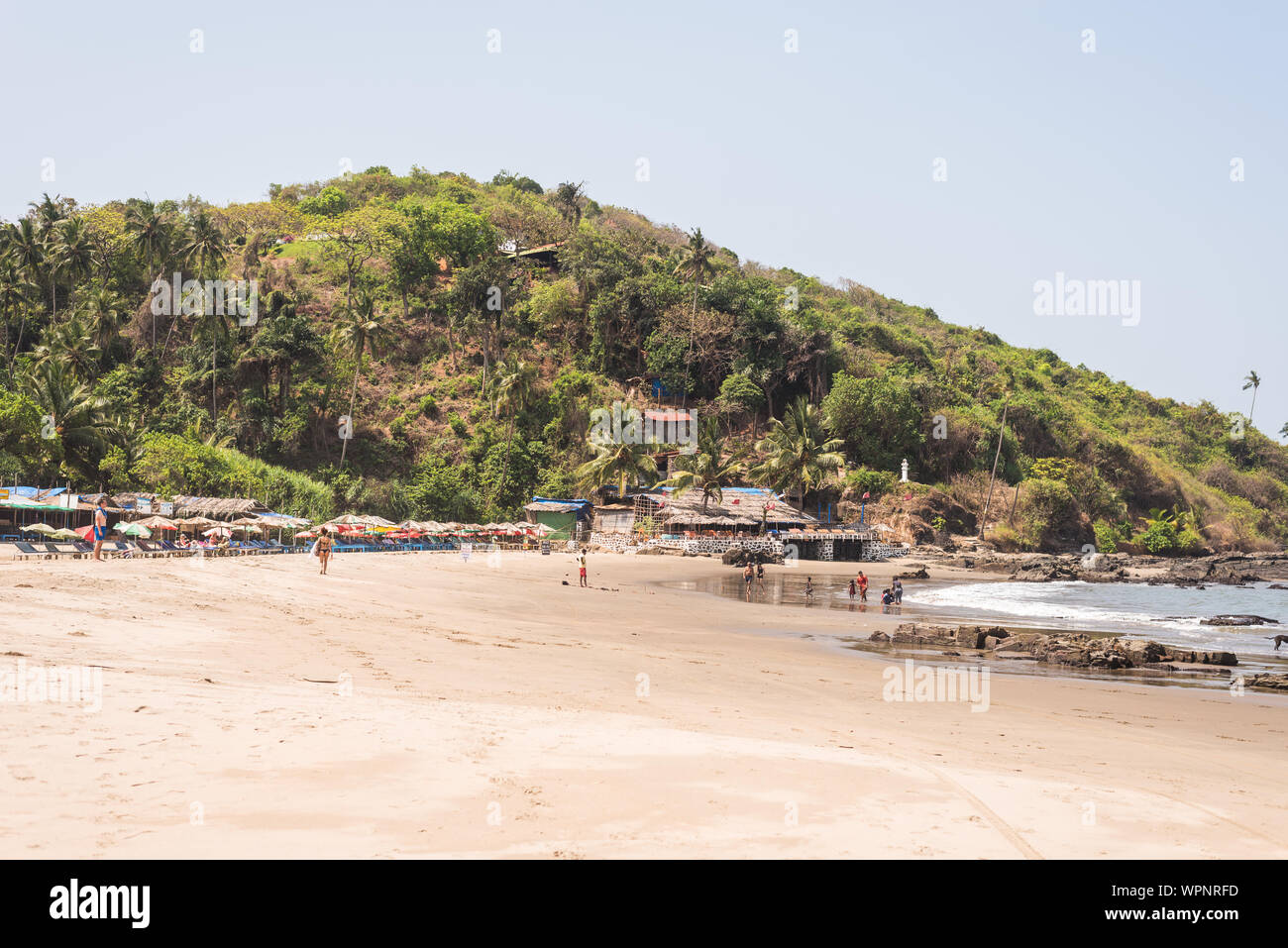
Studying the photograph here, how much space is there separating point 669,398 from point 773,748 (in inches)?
2554

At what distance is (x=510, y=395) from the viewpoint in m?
61.9

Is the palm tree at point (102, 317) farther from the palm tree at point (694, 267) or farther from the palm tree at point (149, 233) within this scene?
the palm tree at point (694, 267)

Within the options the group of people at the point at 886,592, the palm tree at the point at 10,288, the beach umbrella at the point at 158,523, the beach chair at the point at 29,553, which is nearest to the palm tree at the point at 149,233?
the palm tree at the point at 10,288

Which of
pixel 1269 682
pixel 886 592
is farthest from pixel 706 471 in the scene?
pixel 1269 682

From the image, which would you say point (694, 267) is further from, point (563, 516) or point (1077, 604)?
point (1077, 604)

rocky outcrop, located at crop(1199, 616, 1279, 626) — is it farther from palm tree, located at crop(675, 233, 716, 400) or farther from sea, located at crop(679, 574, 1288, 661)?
palm tree, located at crop(675, 233, 716, 400)

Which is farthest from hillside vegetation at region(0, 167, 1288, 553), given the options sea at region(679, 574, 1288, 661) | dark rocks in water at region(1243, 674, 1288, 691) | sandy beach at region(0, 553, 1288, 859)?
dark rocks in water at region(1243, 674, 1288, 691)

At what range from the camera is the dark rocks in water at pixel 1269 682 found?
14833 mm

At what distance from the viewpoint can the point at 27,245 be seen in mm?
61375

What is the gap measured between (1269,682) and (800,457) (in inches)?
1888
